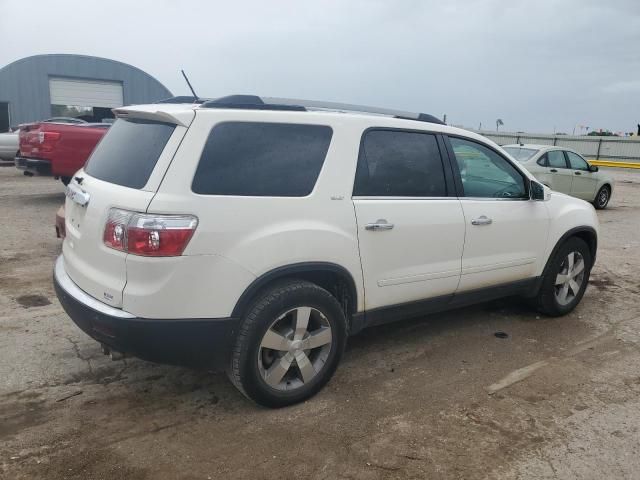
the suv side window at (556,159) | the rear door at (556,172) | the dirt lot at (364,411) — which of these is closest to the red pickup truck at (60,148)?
the dirt lot at (364,411)

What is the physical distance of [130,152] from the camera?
3.17 metres

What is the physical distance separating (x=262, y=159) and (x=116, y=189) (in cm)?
82

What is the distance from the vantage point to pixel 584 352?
14.3 feet

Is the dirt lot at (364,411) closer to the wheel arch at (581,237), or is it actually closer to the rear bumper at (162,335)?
the rear bumper at (162,335)

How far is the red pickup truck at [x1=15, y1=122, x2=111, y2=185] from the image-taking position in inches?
359

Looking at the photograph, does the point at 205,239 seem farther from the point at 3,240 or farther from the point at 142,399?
the point at 3,240

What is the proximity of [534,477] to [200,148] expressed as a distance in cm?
242

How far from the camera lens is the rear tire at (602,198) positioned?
13.3 m

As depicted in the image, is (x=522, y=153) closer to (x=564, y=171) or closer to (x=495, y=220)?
(x=564, y=171)

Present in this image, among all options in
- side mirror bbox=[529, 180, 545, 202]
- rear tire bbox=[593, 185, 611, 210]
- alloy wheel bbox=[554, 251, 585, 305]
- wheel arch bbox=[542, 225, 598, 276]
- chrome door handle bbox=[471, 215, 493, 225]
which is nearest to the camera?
chrome door handle bbox=[471, 215, 493, 225]

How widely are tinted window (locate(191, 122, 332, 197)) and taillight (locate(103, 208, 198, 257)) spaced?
0.68 feet

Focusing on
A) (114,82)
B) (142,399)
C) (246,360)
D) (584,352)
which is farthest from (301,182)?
(114,82)

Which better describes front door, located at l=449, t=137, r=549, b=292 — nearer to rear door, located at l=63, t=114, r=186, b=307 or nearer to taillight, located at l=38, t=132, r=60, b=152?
rear door, located at l=63, t=114, r=186, b=307

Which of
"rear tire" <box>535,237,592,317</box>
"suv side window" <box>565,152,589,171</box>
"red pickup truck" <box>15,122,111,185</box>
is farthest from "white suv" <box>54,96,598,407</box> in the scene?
"suv side window" <box>565,152,589,171</box>
